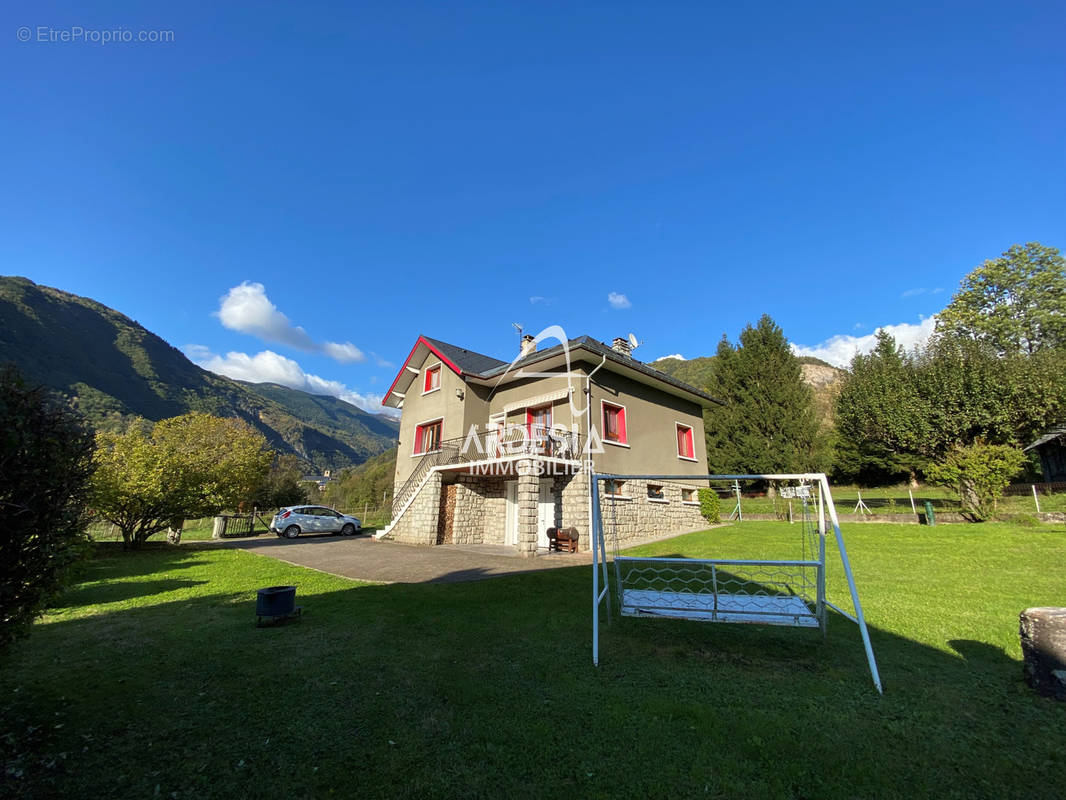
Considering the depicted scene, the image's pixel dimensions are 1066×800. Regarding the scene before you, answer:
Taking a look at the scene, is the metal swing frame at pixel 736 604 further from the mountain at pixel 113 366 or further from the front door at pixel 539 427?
the mountain at pixel 113 366

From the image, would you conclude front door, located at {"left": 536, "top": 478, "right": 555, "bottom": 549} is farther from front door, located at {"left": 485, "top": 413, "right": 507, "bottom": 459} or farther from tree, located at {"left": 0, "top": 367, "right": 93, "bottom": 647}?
tree, located at {"left": 0, "top": 367, "right": 93, "bottom": 647}

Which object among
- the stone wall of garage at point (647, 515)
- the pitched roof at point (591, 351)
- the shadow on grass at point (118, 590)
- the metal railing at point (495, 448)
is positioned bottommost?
the shadow on grass at point (118, 590)

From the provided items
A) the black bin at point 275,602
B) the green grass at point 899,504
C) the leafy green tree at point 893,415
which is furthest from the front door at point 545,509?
the leafy green tree at point 893,415

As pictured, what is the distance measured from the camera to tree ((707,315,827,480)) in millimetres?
26500

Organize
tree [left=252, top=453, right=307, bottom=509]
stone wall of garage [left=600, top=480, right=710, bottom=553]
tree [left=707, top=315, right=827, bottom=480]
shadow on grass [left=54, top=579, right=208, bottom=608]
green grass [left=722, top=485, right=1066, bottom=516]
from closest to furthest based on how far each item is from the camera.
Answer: shadow on grass [left=54, top=579, right=208, bottom=608]
green grass [left=722, top=485, right=1066, bottom=516]
stone wall of garage [left=600, top=480, right=710, bottom=553]
tree [left=707, top=315, right=827, bottom=480]
tree [left=252, top=453, right=307, bottom=509]

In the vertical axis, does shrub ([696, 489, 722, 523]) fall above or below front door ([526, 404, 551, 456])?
below

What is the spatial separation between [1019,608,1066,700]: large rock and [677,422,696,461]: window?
14.0 metres

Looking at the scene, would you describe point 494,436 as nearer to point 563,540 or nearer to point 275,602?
point 563,540

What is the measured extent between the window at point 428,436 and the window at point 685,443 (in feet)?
31.5

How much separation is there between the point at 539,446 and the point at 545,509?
7.39 feet

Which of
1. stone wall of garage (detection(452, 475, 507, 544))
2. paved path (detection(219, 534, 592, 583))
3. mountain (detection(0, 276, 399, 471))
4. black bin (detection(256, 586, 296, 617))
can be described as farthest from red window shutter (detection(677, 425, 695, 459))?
mountain (detection(0, 276, 399, 471))

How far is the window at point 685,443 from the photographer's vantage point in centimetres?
1736

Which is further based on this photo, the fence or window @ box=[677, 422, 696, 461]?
window @ box=[677, 422, 696, 461]

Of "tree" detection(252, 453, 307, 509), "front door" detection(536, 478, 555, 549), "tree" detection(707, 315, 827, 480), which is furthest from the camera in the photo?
"tree" detection(252, 453, 307, 509)
